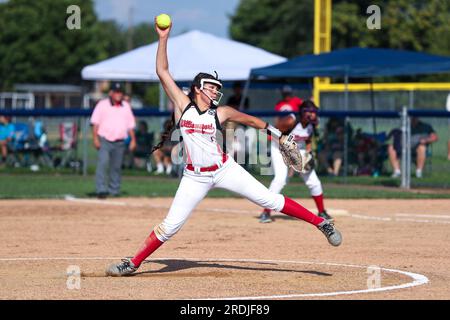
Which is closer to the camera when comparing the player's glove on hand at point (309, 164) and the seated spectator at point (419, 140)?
the player's glove on hand at point (309, 164)

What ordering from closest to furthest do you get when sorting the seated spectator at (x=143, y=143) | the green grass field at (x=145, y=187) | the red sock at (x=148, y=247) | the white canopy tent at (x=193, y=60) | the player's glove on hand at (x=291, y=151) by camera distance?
the red sock at (x=148, y=247), the player's glove on hand at (x=291, y=151), the green grass field at (x=145, y=187), the seated spectator at (x=143, y=143), the white canopy tent at (x=193, y=60)

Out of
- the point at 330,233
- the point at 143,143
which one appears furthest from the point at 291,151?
the point at 143,143

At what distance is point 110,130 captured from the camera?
19938 mm

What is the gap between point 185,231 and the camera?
49.9 feet

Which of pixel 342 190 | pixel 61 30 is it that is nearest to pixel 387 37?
pixel 61 30

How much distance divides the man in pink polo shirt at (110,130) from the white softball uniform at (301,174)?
4.93m

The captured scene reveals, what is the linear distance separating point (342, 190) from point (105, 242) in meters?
9.12

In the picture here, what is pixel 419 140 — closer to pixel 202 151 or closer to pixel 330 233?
pixel 330 233

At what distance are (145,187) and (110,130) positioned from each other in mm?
3197

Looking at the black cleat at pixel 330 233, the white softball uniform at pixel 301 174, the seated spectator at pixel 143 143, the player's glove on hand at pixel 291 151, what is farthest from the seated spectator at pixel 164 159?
the black cleat at pixel 330 233

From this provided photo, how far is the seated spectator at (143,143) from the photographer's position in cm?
2572

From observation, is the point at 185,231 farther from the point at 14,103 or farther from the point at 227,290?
the point at 14,103

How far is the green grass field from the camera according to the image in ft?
68.8

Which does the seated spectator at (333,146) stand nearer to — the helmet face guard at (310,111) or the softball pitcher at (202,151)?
the helmet face guard at (310,111)
